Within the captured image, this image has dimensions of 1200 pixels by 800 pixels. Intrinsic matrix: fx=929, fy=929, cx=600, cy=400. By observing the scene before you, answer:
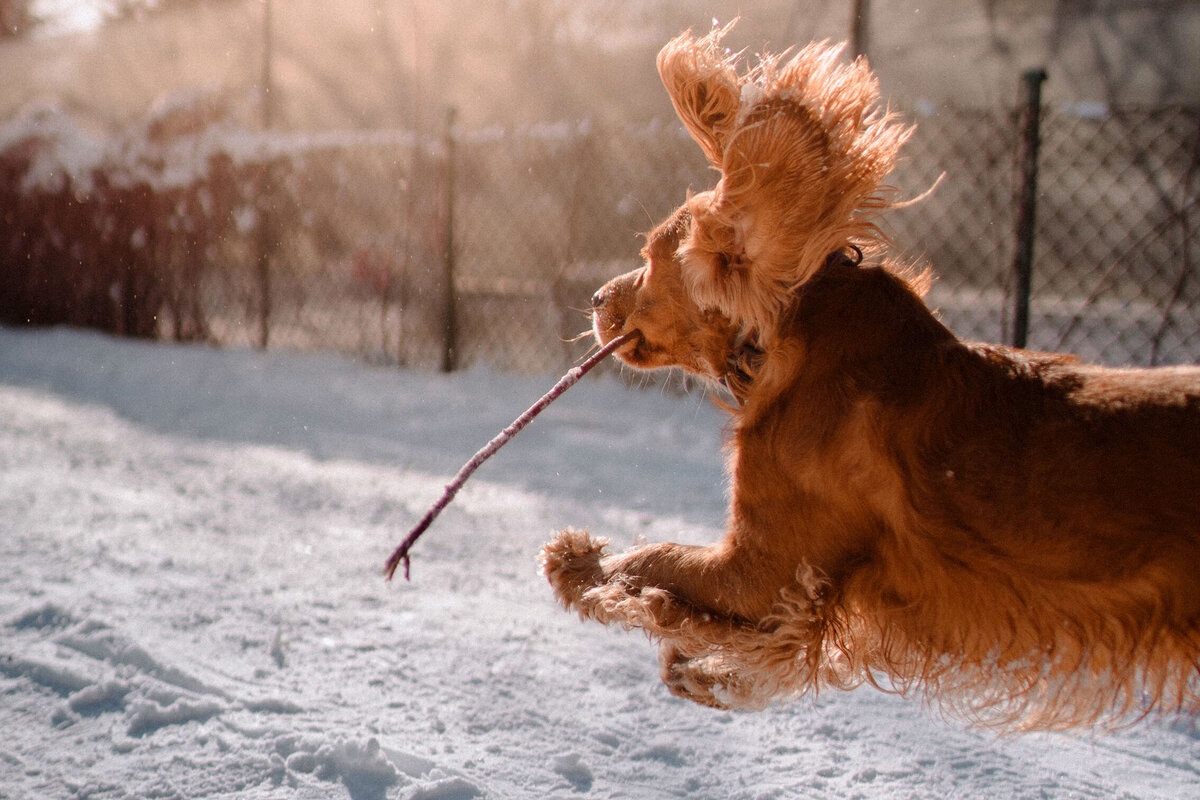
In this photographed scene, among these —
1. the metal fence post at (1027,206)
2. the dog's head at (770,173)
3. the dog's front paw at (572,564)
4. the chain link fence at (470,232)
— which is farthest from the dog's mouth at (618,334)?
the chain link fence at (470,232)

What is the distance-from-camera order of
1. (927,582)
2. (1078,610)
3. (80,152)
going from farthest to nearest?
(80,152)
(927,582)
(1078,610)

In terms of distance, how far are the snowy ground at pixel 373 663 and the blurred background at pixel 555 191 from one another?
216cm

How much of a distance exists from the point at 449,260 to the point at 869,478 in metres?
6.21

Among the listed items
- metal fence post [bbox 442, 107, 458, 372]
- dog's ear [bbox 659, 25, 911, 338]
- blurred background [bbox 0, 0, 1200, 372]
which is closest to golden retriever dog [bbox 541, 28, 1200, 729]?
dog's ear [bbox 659, 25, 911, 338]

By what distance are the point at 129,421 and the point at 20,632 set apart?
3.53 metres

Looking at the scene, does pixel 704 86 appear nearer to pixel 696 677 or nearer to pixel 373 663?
pixel 696 677

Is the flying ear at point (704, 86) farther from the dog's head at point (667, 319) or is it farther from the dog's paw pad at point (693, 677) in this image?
the dog's paw pad at point (693, 677)

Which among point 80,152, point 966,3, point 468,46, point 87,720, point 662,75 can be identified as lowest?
point 87,720

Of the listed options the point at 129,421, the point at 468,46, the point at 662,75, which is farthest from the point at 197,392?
the point at 468,46

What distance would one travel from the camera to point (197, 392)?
678cm

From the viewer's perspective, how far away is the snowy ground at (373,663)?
2049mm

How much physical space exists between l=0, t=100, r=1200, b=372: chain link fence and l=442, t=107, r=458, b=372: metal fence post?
2cm

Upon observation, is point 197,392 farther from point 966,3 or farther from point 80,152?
point 966,3

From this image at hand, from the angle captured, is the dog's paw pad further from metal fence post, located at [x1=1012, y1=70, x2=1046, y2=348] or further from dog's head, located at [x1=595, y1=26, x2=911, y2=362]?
metal fence post, located at [x1=1012, y1=70, x2=1046, y2=348]
